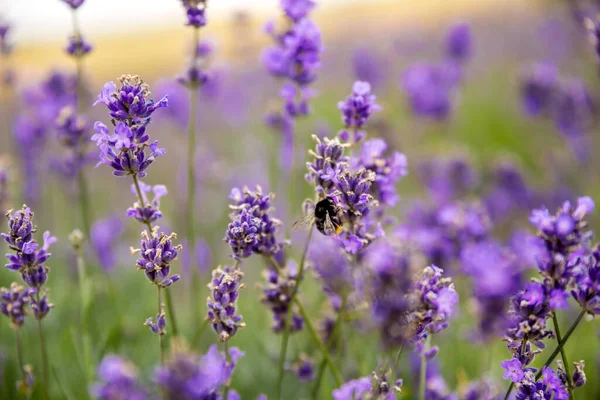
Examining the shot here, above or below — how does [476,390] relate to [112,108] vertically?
below

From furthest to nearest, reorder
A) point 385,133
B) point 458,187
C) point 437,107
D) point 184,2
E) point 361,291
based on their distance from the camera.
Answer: point 437,107
point 458,187
point 385,133
point 184,2
point 361,291

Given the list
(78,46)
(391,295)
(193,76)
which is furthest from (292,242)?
(391,295)

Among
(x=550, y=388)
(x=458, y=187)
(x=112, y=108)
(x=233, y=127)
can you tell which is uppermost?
(x=233, y=127)

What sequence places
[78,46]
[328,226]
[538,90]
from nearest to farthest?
1. [328,226]
2. [78,46]
3. [538,90]

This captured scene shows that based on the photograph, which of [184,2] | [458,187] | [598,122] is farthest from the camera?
[598,122]

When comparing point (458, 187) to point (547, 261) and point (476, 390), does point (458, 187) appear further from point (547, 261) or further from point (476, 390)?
point (547, 261)

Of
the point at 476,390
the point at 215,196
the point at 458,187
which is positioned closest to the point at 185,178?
the point at 215,196

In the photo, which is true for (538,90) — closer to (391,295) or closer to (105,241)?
(105,241)

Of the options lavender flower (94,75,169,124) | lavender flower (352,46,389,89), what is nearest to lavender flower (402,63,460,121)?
lavender flower (352,46,389,89)
